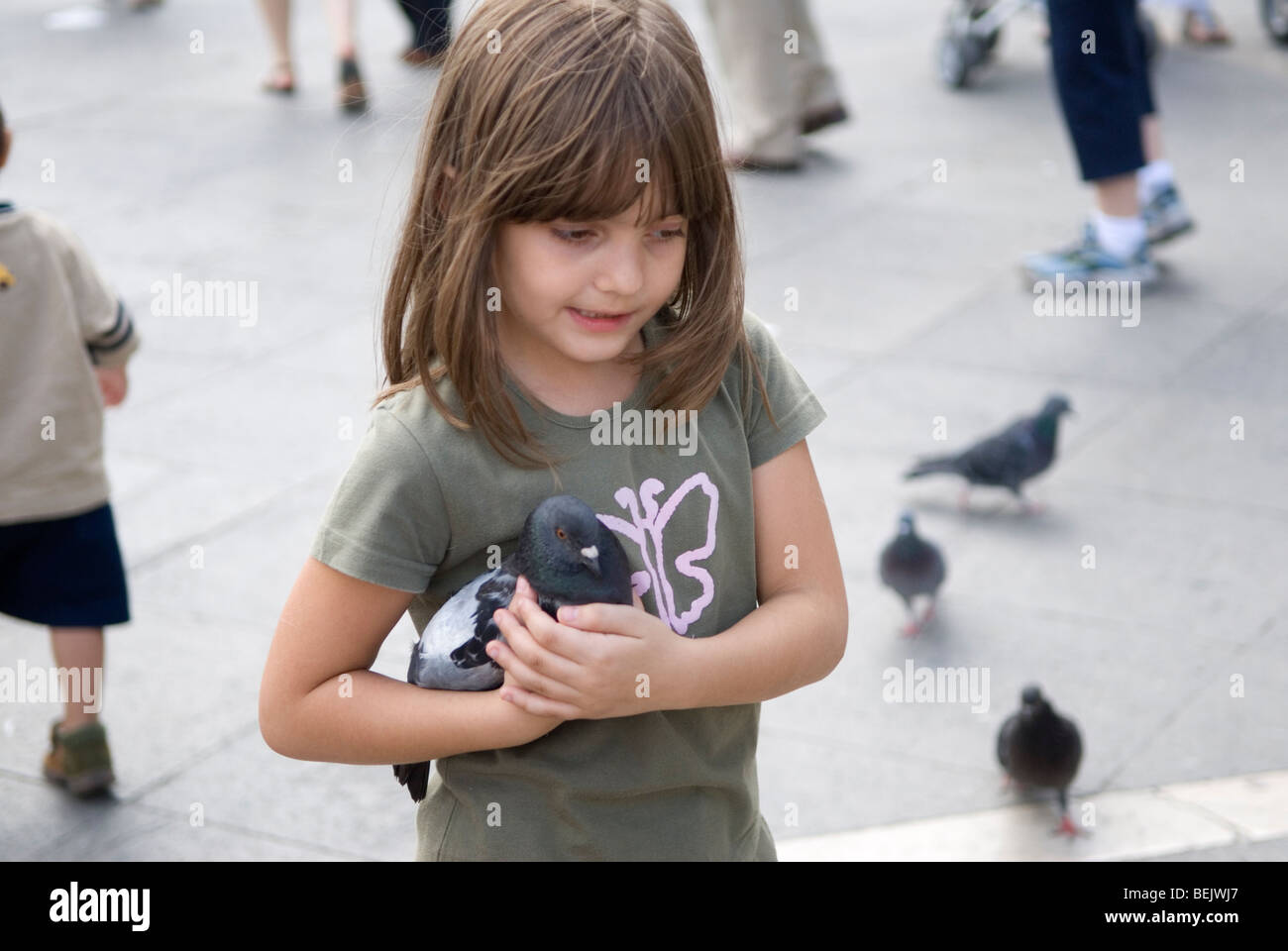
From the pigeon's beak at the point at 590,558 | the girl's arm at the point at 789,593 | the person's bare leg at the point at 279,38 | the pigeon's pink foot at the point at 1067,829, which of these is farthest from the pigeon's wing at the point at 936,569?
the person's bare leg at the point at 279,38

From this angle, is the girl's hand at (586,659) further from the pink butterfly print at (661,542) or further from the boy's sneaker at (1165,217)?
the boy's sneaker at (1165,217)

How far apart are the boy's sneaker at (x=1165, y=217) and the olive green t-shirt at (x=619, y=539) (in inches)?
234

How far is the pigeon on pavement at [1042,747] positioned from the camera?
3.83 meters

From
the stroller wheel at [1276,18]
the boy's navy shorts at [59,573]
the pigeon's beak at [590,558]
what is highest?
the pigeon's beak at [590,558]

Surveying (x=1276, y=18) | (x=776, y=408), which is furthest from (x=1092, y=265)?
(x=776, y=408)

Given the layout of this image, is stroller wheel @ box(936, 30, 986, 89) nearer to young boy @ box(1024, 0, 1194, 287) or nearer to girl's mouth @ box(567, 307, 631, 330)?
young boy @ box(1024, 0, 1194, 287)

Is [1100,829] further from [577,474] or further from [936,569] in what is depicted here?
[577,474]

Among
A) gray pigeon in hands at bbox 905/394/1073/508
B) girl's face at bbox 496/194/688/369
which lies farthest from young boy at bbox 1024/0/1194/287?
girl's face at bbox 496/194/688/369

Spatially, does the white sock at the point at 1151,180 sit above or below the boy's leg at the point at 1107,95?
below

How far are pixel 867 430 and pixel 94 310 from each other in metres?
3.16

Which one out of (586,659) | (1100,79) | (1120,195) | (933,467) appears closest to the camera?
(586,659)

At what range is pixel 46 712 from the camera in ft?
14.8

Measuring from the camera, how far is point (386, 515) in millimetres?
1867

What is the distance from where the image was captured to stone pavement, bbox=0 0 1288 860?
4.13 metres
